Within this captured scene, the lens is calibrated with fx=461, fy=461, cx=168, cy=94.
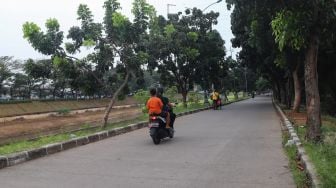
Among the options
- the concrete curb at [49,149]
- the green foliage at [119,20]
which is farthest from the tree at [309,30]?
the green foliage at [119,20]

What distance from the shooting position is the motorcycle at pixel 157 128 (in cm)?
1243

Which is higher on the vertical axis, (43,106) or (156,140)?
(43,106)

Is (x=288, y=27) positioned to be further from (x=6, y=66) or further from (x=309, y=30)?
(x=6, y=66)

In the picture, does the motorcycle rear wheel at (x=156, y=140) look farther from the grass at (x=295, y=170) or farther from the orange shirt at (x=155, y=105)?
the grass at (x=295, y=170)

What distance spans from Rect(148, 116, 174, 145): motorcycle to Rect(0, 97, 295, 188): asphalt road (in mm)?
267

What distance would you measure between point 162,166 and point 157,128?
12.4 ft

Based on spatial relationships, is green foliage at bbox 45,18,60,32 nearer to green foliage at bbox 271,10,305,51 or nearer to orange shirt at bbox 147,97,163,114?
orange shirt at bbox 147,97,163,114

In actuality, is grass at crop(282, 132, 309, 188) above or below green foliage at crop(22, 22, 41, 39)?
below

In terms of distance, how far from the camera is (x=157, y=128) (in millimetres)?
12562

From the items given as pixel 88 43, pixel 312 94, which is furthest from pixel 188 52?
pixel 312 94

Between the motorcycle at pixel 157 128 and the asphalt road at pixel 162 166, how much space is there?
27 centimetres

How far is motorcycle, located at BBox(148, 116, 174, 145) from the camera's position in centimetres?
1243

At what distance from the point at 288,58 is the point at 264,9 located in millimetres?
12096

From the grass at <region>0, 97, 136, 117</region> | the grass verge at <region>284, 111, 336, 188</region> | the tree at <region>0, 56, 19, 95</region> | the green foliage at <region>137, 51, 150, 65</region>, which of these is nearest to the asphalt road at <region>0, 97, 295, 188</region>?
the grass verge at <region>284, 111, 336, 188</region>
